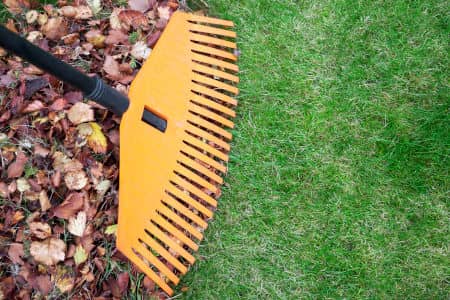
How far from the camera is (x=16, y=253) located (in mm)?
1805

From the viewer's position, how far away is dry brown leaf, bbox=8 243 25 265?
5.90 feet

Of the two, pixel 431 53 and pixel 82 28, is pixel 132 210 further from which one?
pixel 431 53

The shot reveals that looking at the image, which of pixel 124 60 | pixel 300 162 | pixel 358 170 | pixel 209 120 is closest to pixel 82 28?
pixel 124 60

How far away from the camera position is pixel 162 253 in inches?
72.6

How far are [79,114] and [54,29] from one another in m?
0.47

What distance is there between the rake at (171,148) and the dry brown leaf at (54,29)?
1.78 feet

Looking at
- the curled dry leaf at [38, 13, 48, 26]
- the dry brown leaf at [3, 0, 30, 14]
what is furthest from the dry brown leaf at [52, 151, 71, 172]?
the dry brown leaf at [3, 0, 30, 14]

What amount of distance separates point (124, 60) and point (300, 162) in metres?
1.00

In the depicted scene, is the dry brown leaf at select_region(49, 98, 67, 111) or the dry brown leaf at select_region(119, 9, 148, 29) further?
the dry brown leaf at select_region(119, 9, 148, 29)

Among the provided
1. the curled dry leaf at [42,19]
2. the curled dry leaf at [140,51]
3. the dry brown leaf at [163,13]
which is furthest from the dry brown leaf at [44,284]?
the dry brown leaf at [163,13]

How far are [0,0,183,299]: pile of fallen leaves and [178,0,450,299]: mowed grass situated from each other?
1.49 ft

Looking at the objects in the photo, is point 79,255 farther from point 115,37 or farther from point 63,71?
point 115,37

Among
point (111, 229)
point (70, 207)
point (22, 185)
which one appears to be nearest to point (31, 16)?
point (22, 185)

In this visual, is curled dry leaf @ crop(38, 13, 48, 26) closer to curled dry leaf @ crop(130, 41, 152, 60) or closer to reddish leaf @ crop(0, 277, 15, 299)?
Result: curled dry leaf @ crop(130, 41, 152, 60)
